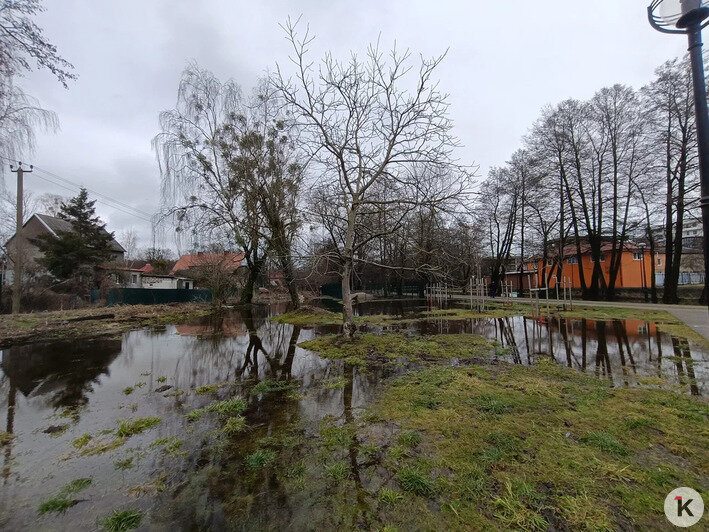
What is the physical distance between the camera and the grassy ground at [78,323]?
35.3ft

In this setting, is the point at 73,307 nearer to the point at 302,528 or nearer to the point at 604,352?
the point at 302,528

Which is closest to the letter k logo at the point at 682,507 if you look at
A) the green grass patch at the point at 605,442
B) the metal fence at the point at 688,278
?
the green grass patch at the point at 605,442

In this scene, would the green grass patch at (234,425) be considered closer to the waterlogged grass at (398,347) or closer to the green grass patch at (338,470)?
the green grass patch at (338,470)

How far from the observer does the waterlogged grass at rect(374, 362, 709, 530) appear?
2.23 m

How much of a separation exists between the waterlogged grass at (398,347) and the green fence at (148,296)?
2122cm

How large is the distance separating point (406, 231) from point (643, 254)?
111ft

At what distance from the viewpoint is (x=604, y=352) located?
7.28 metres

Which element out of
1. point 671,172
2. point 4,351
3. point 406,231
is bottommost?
point 4,351

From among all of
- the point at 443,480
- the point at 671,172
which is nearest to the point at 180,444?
the point at 443,480

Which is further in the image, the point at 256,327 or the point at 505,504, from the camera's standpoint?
the point at 256,327

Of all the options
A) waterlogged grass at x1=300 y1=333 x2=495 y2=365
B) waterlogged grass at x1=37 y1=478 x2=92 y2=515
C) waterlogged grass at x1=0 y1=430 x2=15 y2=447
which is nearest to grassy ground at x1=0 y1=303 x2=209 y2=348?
waterlogged grass at x1=0 y1=430 x2=15 y2=447

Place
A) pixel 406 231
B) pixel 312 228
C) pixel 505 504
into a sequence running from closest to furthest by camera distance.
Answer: pixel 505 504, pixel 406 231, pixel 312 228

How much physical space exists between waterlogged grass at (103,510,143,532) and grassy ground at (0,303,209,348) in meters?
10.7

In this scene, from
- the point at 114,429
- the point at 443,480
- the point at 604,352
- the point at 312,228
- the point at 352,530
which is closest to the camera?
the point at 352,530
